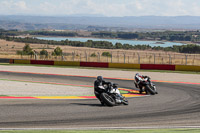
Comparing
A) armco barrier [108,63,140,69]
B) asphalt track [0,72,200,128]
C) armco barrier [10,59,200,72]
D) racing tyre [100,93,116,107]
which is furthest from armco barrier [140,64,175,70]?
racing tyre [100,93,116,107]

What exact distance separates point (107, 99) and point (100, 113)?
167 centimetres

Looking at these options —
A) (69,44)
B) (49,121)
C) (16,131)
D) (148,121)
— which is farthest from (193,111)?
(69,44)

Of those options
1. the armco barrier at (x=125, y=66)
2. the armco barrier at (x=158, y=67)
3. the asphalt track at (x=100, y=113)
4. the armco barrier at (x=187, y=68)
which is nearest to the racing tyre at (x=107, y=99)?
the asphalt track at (x=100, y=113)

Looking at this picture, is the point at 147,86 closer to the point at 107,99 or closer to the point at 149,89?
the point at 149,89

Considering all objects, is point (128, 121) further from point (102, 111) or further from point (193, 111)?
point (193, 111)

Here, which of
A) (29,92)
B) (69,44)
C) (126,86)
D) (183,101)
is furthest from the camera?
(69,44)

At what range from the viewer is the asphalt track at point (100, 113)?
12062 millimetres

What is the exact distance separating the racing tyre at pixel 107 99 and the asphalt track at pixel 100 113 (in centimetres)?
25

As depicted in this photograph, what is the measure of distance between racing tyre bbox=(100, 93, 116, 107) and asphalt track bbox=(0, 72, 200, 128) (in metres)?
0.25

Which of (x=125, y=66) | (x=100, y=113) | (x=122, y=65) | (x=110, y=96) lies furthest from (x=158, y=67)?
(x=100, y=113)

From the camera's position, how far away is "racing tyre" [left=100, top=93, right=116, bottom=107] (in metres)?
15.6

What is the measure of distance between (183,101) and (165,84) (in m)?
8.31

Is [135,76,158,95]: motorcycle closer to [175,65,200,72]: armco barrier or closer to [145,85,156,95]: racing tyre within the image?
[145,85,156,95]: racing tyre

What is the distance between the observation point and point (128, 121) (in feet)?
41.3
